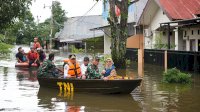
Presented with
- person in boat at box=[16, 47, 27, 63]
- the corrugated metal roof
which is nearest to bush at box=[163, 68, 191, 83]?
person in boat at box=[16, 47, 27, 63]

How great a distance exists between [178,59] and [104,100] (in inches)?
505

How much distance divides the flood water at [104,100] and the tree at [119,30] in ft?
27.6

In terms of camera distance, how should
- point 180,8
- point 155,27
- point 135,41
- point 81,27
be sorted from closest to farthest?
point 135,41
point 180,8
point 155,27
point 81,27

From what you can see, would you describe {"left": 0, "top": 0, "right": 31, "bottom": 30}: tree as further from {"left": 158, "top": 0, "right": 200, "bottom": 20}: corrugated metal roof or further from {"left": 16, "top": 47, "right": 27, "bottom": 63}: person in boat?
{"left": 158, "top": 0, "right": 200, "bottom": 20}: corrugated metal roof

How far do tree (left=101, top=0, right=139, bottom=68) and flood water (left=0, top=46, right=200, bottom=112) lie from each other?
27.6 ft

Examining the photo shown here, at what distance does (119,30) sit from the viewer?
26406 mm

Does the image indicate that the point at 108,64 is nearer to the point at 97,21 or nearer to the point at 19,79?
the point at 19,79

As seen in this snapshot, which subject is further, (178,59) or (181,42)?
(181,42)

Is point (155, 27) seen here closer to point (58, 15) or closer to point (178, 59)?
point (178, 59)

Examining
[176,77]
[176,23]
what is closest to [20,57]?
[176,23]

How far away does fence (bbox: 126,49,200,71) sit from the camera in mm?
24109

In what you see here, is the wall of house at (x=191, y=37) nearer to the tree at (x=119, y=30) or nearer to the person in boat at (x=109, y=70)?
the tree at (x=119, y=30)

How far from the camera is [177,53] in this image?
Result: 26094 mm

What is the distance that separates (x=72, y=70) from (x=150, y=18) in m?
23.0
